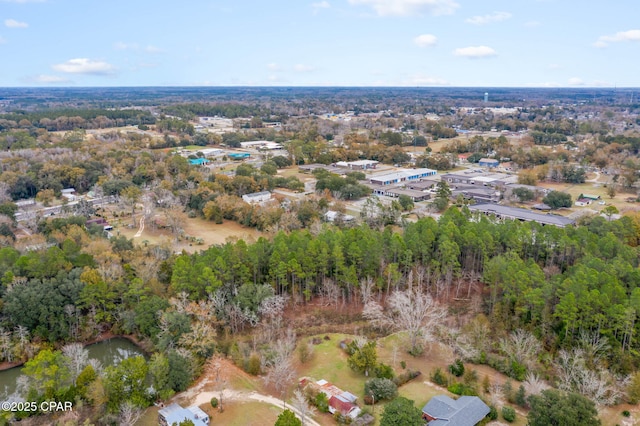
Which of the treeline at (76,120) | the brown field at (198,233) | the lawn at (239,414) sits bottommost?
the lawn at (239,414)

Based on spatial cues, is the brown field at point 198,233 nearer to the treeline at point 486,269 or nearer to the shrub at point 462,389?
the treeline at point 486,269

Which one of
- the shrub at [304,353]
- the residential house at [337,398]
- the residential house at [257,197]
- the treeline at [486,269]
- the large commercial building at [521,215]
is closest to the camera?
the residential house at [337,398]

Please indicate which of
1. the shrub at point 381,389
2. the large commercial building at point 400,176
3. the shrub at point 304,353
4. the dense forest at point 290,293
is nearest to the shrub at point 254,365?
the dense forest at point 290,293

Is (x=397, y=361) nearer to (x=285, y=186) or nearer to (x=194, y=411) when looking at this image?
(x=194, y=411)

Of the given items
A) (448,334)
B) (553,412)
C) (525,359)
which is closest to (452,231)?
(448,334)

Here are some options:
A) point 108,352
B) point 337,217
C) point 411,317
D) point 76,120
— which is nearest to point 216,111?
point 76,120

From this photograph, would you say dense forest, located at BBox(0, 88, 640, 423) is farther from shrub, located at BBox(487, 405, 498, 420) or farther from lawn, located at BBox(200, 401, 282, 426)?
shrub, located at BBox(487, 405, 498, 420)

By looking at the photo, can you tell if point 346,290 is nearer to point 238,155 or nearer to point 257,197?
point 257,197
